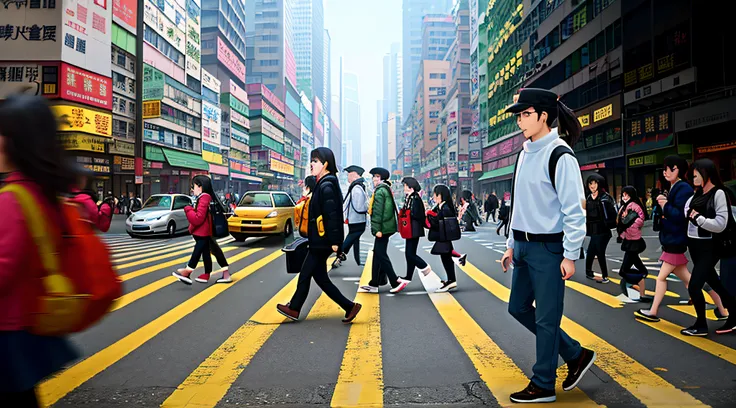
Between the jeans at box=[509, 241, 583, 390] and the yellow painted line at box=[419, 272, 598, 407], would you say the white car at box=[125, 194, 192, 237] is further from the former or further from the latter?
the jeans at box=[509, 241, 583, 390]

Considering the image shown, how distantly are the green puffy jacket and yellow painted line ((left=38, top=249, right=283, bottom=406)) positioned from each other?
2.62 metres

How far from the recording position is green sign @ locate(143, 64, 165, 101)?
4616cm

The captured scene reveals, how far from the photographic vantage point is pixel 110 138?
1615 inches

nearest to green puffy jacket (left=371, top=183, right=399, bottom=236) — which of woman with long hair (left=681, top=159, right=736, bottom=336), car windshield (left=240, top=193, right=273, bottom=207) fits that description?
woman with long hair (left=681, top=159, right=736, bottom=336)

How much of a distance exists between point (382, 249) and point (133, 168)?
41479 mm

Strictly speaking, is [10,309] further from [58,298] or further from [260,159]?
[260,159]

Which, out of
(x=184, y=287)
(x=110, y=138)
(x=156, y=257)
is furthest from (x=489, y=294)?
(x=110, y=138)

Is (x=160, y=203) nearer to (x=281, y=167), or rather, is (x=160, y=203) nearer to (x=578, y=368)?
(x=578, y=368)

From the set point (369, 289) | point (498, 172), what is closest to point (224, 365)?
point (369, 289)

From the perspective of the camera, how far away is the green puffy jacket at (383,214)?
8.03 m

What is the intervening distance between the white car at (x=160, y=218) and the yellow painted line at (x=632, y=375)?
16191 millimetres

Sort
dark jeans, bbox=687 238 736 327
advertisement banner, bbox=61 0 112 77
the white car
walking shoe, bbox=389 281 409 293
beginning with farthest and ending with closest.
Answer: advertisement banner, bbox=61 0 112 77
the white car
walking shoe, bbox=389 281 409 293
dark jeans, bbox=687 238 736 327

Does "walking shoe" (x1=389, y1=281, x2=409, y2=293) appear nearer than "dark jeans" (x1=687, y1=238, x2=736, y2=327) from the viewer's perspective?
No

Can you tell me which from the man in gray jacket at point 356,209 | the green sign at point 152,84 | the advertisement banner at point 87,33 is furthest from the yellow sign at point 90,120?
the man in gray jacket at point 356,209
